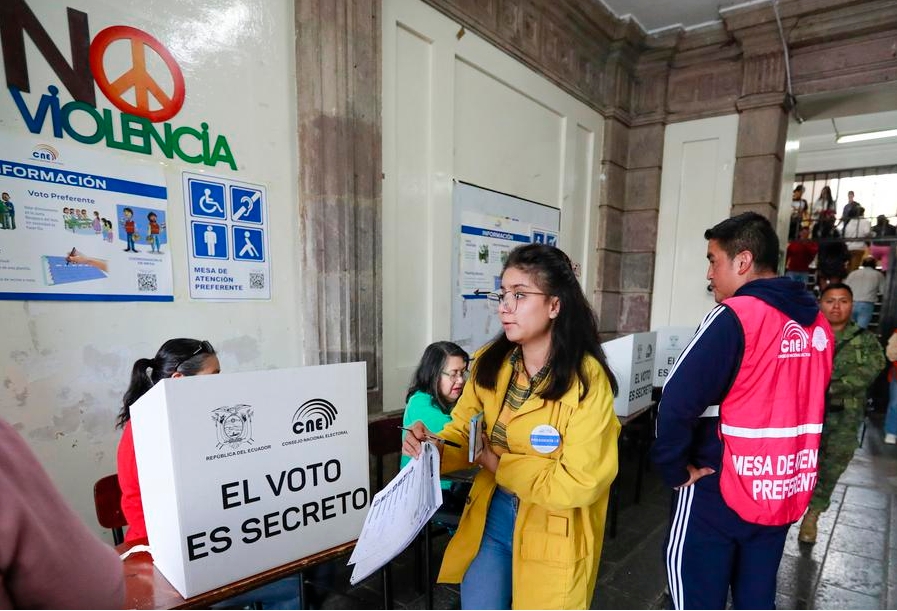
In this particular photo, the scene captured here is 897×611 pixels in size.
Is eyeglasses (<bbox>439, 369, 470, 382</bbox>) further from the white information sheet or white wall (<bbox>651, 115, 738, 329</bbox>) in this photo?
white wall (<bbox>651, 115, 738, 329</bbox>)

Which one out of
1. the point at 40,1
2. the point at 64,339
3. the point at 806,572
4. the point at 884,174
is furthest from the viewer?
the point at 884,174

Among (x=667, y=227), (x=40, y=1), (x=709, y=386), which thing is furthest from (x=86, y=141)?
(x=667, y=227)

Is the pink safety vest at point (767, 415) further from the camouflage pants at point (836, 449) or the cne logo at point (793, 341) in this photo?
the camouflage pants at point (836, 449)

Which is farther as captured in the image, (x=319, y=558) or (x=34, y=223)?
(x=34, y=223)

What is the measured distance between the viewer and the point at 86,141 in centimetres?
165

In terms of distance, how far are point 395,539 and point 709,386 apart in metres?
1.02

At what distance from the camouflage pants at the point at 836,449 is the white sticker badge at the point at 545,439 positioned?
2482mm

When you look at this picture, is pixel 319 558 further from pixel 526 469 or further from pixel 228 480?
pixel 526 469

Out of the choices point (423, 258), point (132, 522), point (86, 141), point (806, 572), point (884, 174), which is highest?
point (884, 174)

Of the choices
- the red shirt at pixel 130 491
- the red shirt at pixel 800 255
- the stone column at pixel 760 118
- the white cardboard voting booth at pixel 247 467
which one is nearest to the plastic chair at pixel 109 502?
the red shirt at pixel 130 491

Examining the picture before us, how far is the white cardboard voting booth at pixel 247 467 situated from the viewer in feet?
3.23

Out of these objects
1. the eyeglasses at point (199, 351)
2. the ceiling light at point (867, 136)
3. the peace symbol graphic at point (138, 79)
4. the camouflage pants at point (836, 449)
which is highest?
the ceiling light at point (867, 136)

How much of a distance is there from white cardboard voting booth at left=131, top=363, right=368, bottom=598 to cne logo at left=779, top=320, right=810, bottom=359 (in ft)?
4.10

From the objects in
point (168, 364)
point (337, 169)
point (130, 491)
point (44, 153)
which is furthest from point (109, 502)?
point (337, 169)
